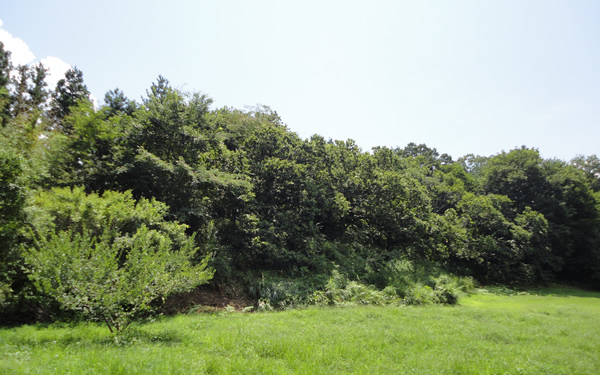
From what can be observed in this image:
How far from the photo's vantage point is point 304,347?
22.6 ft

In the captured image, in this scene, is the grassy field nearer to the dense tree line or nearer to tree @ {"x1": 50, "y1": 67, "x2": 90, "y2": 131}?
the dense tree line

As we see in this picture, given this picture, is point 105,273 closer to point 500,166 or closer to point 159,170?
point 159,170

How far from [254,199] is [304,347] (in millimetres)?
12653

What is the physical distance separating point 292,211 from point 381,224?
9328 millimetres

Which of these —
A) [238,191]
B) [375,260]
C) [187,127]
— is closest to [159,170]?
[187,127]

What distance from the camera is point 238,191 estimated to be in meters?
17.7

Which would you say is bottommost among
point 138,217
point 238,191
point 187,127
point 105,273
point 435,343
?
point 435,343

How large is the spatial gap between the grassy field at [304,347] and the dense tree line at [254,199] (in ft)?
6.68

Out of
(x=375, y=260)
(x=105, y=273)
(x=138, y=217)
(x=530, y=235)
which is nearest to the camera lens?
(x=105, y=273)

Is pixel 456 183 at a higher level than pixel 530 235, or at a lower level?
higher

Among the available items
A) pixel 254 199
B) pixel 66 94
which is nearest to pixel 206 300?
pixel 254 199

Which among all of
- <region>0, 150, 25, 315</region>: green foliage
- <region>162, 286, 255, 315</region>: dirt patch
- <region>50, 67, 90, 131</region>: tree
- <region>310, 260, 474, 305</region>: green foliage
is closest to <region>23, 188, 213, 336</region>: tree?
<region>0, 150, 25, 315</region>: green foliage

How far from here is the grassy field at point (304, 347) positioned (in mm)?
5270

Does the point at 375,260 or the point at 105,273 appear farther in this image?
the point at 375,260
